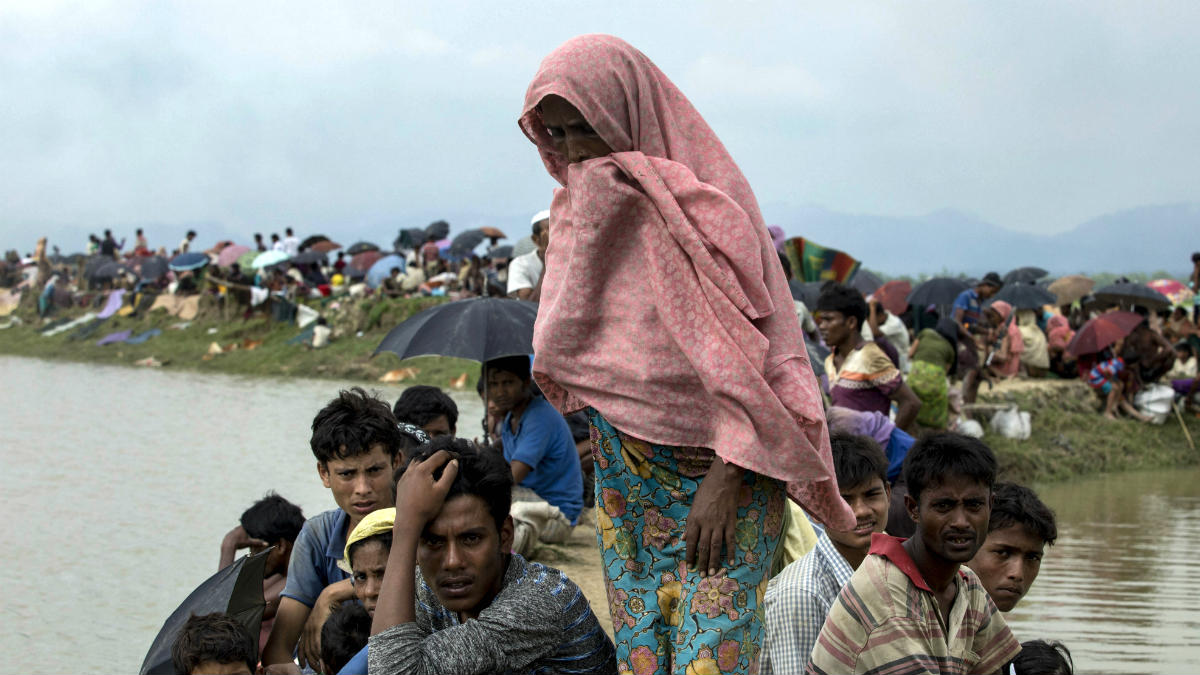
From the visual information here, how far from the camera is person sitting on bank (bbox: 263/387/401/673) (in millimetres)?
3695

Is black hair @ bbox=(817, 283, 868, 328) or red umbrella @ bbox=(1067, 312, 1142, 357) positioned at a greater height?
black hair @ bbox=(817, 283, 868, 328)

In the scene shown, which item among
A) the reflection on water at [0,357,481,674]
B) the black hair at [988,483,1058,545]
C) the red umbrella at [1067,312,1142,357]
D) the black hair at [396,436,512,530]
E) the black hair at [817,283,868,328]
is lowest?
the reflection on water at [0,357,481,674]

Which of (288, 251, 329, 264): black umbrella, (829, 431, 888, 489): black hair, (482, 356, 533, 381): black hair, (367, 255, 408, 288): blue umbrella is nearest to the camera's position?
(829, 431, 888, 489): black hair

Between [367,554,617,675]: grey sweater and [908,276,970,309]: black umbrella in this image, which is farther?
[908,276,970,309]: black umbrella

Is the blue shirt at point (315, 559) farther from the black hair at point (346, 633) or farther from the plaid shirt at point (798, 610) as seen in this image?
the plaid shirt at point (798, 610)

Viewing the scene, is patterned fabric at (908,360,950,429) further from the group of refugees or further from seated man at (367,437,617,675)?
seated man at (367,437,617,675)

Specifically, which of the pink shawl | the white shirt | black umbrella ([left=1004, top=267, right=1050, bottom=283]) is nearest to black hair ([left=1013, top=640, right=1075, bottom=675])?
the pink shawl

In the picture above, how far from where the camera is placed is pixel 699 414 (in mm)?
2479

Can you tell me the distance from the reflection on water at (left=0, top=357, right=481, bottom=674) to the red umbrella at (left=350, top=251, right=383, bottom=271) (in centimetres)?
584

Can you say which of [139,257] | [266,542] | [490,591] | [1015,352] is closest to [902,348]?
[1015,352]

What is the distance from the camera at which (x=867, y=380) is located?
6230mm

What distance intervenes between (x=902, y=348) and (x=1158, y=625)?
3792 mm

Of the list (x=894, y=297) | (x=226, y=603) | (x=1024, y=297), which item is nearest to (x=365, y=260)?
(x=894, y=297)

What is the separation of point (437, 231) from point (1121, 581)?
23234mm
